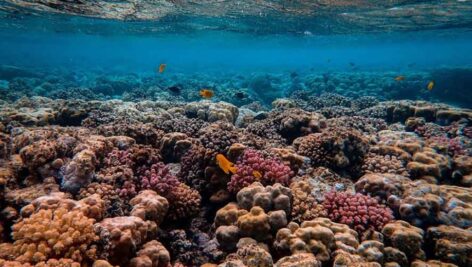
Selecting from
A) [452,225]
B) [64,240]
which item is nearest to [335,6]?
[452,225]

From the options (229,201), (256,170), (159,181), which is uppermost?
(256,170)

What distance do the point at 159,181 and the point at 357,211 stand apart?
12.9 ft

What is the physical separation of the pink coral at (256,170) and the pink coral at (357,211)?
1.03m

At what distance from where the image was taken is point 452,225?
5496 millimetres

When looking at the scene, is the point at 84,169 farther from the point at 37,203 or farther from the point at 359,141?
the point at 359,141

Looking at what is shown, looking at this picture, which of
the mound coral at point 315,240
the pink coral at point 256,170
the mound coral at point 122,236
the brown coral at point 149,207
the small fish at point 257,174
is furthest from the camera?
the pink coral at point 256,170

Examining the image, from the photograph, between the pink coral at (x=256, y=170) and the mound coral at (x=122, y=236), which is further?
the pink coral at (x=256, y=170)

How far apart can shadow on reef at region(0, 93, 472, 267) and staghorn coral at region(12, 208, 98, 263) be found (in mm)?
15

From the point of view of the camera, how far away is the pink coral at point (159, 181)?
19.7ft

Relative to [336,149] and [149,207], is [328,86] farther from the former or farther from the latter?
[149,207]

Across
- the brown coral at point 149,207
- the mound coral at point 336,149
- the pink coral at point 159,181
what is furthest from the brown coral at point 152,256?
the mound coral at point 336,149

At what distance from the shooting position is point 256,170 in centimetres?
639

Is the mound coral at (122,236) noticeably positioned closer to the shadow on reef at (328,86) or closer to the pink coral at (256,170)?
the pink coral at (256,170)

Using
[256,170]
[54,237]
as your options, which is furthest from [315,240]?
[54,237]
